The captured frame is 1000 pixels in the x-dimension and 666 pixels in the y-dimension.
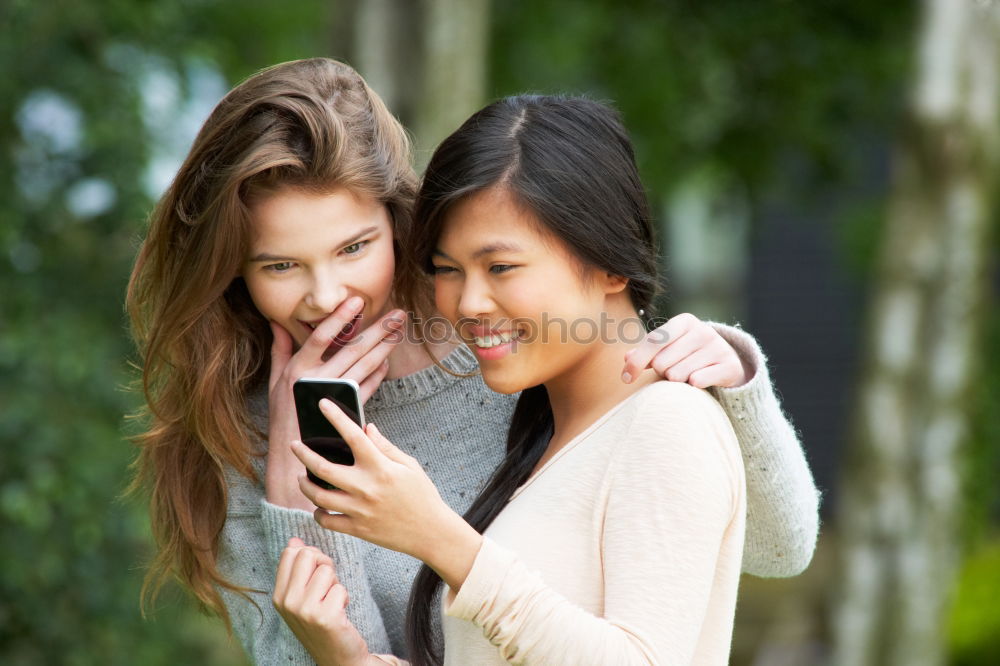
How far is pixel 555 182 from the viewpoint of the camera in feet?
6.56

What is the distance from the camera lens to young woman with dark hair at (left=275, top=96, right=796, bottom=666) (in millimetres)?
1736

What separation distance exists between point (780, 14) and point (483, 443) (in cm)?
499

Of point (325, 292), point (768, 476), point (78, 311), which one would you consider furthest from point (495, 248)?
point (78, 311)

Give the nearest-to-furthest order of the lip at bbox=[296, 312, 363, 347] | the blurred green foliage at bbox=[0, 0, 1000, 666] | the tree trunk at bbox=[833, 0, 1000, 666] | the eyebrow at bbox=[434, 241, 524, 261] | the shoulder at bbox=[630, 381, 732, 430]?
1. the shoulder at bbox=[630, 381, 732, 430]
2. the eyebrow at bbox=[434, 241, 524, 261]
3. the lip at bbox=[296, 312, 363, 347]
4. the blurred green foliage at bbox=[0, 0, 1000, 666]
5. the tree trunk at bbox=[833, 0, 1000, 666]

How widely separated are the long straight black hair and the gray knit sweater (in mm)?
220

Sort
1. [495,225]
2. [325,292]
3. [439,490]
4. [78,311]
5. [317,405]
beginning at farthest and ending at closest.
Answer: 1. [78,311]
2. [439,490]
3. [325,292]
4. [495,225]
5. [317,405]

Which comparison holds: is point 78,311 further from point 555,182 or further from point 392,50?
point 555,182

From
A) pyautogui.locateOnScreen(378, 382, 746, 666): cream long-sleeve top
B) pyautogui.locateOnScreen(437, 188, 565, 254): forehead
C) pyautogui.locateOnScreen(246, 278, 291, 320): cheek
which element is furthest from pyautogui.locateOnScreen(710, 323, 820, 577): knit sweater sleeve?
pyautogui.locateOnScreen(246, 278, 291, 320): cheek

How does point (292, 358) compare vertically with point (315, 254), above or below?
below

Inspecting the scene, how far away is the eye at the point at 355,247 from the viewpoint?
90.0 inches

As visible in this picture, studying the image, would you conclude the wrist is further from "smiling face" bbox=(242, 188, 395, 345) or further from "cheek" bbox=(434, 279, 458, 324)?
"smiling face" bbox=(242, 188, 395, 345)

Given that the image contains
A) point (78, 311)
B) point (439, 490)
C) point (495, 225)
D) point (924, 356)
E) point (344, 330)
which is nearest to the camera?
point (495, 225)

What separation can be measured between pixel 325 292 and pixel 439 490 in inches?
20.1

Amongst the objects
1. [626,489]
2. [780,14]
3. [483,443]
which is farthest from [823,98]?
[626,489]
